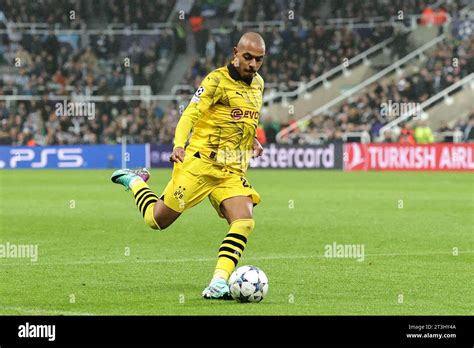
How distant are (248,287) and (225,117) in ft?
5.58

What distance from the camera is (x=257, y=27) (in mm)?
46281

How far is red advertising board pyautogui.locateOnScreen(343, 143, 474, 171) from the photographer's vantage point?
35.2 m

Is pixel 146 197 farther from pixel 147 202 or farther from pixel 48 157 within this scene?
pixel 48 157

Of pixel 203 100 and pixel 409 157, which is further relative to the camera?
pixel 409 157

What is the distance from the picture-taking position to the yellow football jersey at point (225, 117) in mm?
10203

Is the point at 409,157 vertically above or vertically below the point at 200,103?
above

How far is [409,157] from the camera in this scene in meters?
36.2

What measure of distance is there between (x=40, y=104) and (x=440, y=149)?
50.9 feet

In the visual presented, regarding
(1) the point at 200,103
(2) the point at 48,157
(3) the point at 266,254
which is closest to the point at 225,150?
(1) the point at 200,103

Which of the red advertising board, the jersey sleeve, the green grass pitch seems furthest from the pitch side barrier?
the jersey sleeve

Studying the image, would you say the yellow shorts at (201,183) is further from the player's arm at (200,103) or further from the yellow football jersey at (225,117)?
the player's arm at (200,103)
